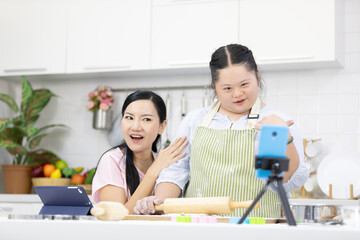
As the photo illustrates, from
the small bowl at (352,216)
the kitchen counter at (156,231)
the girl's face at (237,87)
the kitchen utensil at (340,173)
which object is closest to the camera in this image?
the kitchen counter at (156,231)

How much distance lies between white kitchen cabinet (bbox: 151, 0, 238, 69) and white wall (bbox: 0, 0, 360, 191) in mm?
211

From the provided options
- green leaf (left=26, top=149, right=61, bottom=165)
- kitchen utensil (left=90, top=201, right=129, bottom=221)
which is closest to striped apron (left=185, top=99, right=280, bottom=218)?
kitchen utensil (left=90, top=201, right=129, bottom=221)

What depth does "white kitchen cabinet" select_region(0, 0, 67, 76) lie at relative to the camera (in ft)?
11.4

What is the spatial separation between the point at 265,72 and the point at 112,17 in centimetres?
103

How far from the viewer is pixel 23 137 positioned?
11.8 ft

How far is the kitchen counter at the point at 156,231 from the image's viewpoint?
0.73 m

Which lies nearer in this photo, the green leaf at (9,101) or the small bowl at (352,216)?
the small bowl at (352,216)

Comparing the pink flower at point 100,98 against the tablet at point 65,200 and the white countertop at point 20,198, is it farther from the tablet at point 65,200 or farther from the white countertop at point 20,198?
the tablet at point 65,200

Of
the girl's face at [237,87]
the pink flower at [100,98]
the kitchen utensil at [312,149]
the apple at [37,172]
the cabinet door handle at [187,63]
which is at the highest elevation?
the cabinet door handle at [187,63]

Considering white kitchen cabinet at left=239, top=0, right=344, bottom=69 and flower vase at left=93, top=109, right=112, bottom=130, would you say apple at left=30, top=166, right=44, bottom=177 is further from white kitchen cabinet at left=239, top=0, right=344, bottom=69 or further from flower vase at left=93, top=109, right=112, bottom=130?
white kitchen cabinet at left=239, top=0, right=344, bottom=69

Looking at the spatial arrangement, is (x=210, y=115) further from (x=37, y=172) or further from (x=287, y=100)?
(x=37, y=172)

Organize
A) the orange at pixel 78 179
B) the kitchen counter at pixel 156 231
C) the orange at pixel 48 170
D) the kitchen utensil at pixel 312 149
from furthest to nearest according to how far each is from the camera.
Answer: the orange at pixel 48 170, the orange at pixel 78 179, the kitchen utensil at pixel 312 149, the kitchen counter at pixel 156 231

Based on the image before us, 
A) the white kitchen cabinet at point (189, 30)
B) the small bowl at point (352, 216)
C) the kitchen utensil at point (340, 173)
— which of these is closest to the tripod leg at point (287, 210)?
the small bowl at point (352, 216)

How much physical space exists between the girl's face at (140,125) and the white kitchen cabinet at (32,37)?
1694 mm
